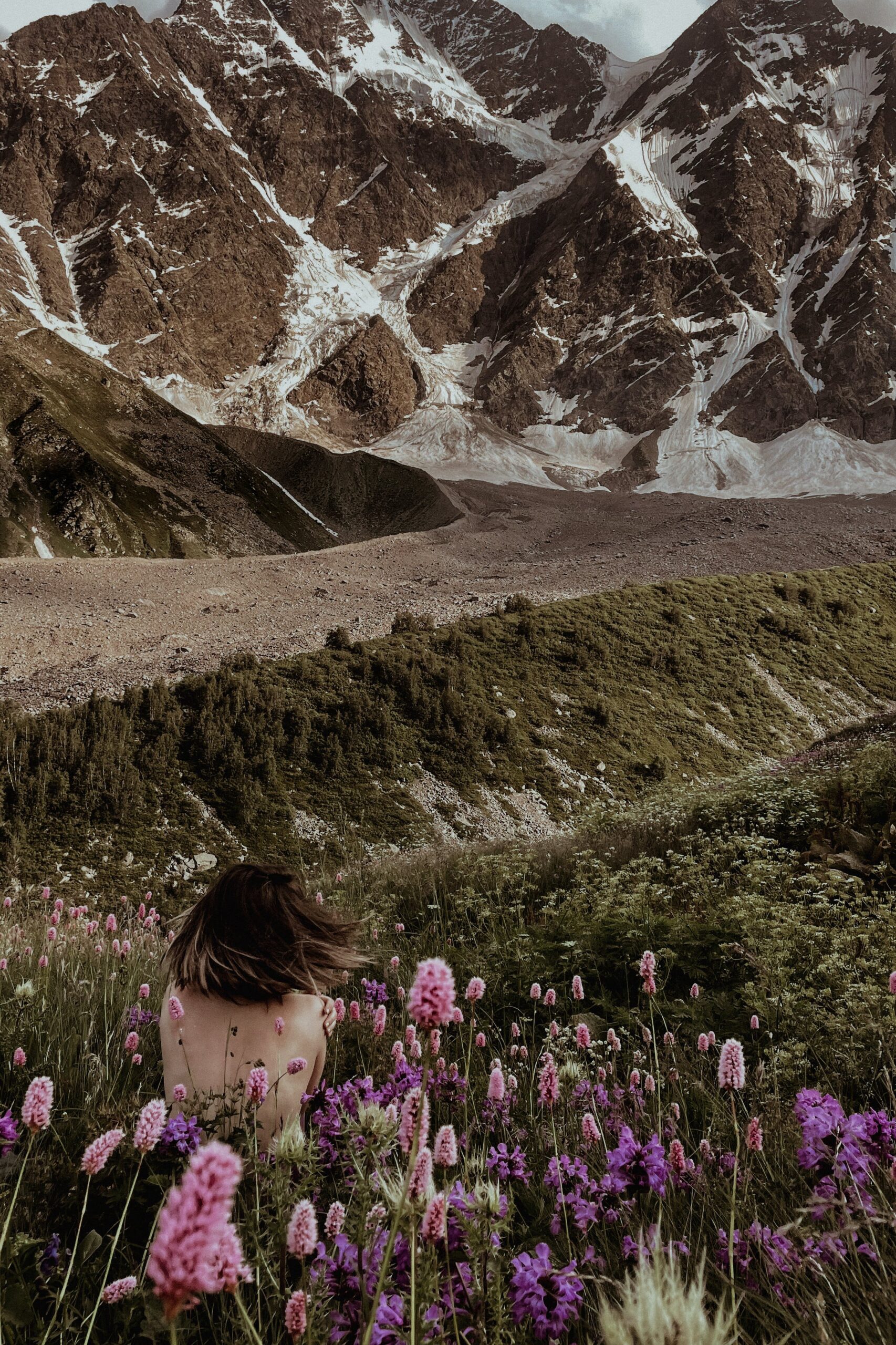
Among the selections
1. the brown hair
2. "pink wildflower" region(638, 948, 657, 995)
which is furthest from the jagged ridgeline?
"pink wildflower" region(638, 948, 657, 995)

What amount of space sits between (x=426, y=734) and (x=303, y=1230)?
13.3m

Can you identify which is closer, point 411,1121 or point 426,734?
point 411,1121

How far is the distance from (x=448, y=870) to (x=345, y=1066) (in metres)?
4.60

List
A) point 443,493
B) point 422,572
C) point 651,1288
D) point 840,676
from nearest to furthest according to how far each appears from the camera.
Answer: point 651,1288 → point 840,676 → point 422,572 → point 443,493

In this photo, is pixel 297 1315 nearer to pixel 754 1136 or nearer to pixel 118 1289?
pixel 118 1289

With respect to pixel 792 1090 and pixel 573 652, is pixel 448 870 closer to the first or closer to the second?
pixel 792 1090

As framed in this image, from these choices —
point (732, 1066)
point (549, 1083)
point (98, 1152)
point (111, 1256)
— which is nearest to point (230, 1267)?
point (111, 1256)

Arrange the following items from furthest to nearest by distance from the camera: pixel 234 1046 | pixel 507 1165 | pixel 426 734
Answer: pixel 426 734 < pixel 234 1046 < pixel 507 1165

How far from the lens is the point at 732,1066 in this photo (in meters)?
1.47

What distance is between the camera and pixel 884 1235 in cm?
146

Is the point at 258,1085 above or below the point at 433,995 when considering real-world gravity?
below

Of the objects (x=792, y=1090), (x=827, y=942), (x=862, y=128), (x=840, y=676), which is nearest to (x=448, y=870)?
(x=827, y=942)

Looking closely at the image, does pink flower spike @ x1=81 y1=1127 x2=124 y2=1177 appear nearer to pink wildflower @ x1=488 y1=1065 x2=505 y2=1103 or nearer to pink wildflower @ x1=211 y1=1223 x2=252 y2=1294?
pink wildflower @ x1=211 y1=1223 x2=252 y2=1294

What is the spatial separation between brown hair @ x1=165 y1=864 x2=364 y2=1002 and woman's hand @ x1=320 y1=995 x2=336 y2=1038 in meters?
0.06
